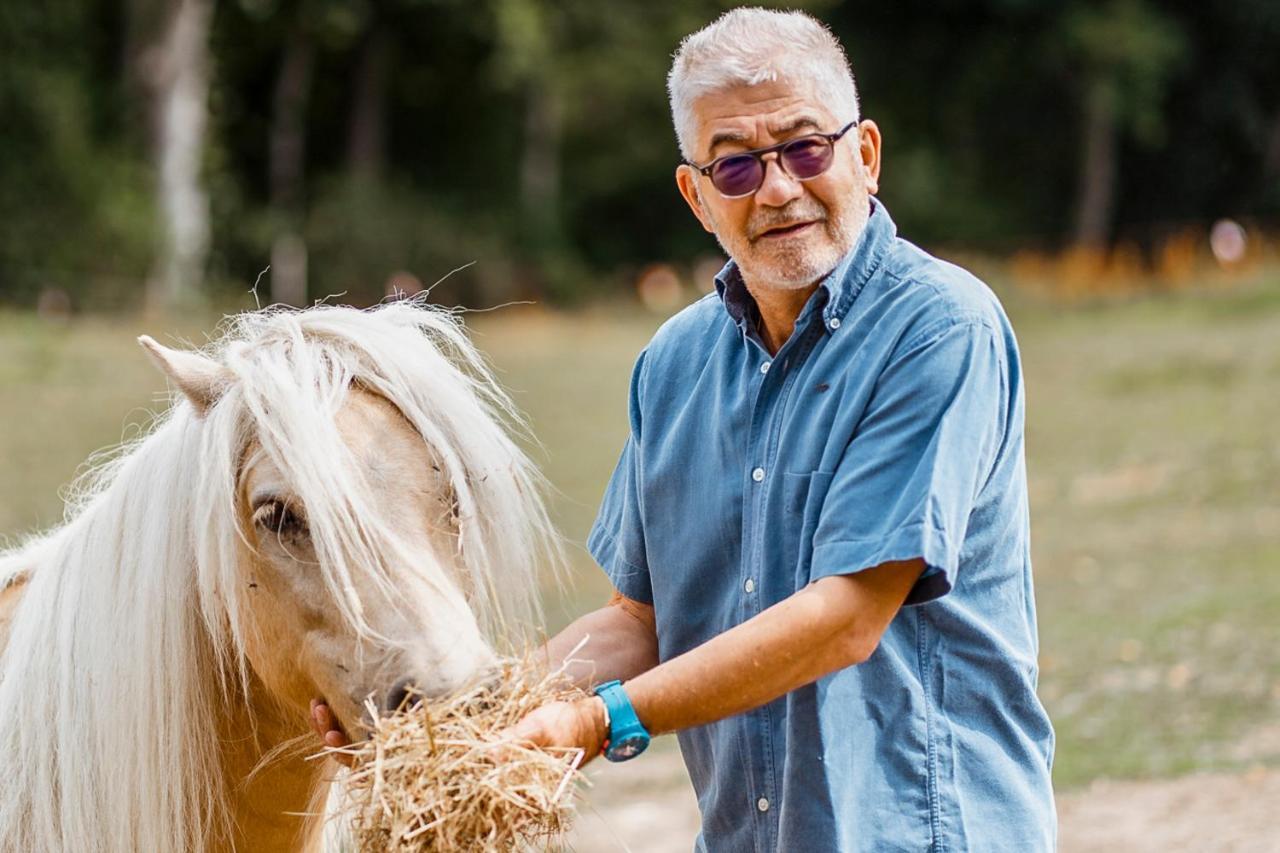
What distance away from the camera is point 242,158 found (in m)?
36.1

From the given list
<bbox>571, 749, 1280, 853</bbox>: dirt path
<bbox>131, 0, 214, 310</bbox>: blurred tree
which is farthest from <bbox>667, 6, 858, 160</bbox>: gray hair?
<bbox>131, 0, 214, 310</bbox>: blurred tree

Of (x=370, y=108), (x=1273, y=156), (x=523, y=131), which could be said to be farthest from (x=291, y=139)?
(x=1273, y=156)

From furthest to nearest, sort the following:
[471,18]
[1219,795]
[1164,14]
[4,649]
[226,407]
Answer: [1164,14] → [471,18] → [1219,795] → [4,649] → [226,407]

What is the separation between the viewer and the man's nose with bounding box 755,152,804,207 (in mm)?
2692

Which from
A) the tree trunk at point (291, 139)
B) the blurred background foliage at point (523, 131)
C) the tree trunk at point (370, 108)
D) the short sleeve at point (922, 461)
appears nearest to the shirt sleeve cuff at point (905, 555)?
the short sleeve at point (922, 461)

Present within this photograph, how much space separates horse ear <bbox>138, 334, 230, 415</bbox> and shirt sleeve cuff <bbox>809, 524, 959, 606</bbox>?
3.70 ft

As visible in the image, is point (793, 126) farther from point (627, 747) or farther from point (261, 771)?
point (261, 771)

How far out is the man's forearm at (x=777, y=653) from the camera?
247cm

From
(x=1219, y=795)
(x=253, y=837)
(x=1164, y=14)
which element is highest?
(x=1164, y=14)

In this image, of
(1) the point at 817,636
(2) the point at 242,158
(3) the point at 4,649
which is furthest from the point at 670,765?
(2) the point at 242,158

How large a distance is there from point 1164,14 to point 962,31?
171 inches

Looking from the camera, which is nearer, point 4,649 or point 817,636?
point 817,636

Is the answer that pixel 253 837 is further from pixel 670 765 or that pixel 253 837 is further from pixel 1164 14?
pixel 1164 14

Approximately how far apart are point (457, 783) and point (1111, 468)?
13.6m
